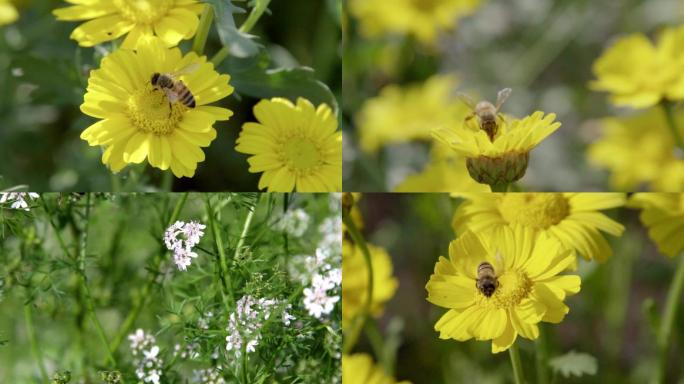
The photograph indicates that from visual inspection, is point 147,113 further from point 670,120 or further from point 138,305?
point 670,120

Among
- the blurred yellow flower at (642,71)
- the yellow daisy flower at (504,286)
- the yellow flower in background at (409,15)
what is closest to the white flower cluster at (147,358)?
the yellow daisy flower at (504,286)

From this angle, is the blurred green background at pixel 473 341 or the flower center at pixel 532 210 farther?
the blurred green background at pixel 473 341

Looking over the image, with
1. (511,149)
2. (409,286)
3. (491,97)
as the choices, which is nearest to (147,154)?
(511,149)

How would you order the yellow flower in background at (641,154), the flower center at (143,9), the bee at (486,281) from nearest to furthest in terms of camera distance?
the bee at (486,281) → the flower center at (143,9) → the yellow flower in background at (641,154)

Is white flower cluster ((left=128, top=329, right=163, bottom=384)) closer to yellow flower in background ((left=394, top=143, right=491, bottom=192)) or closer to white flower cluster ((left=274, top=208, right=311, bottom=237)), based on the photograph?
white flower cluster ((left=274, top=208, right=311, bottom=237))

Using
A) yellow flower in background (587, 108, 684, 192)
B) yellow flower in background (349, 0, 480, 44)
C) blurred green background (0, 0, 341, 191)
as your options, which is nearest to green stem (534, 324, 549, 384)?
blurred green background (0, 0, 341, 191)

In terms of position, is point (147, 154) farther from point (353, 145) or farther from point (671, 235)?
point (353, 145)

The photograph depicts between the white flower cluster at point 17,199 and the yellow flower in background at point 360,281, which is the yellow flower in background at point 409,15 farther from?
the white flower cluster at point 17,199
